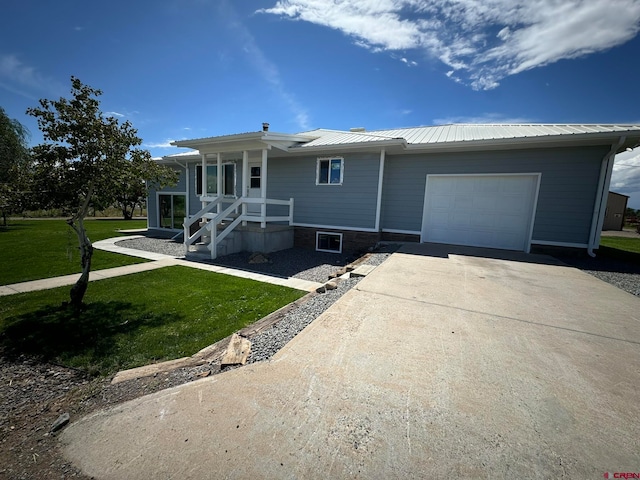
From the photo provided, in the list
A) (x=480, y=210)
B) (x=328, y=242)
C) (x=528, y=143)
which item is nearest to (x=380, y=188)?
(x=328, y=242)

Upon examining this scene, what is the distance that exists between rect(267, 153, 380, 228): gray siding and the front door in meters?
0.44

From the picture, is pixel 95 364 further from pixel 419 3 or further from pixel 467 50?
pixel 467 50

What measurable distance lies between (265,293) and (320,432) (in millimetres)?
3826

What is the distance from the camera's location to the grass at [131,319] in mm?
3129

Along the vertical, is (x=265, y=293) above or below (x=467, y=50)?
below

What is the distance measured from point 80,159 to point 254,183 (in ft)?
23.1

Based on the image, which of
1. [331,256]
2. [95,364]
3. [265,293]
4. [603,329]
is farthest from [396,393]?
[331,256]

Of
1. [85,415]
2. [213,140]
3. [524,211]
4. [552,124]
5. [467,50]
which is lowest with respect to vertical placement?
[85,415]

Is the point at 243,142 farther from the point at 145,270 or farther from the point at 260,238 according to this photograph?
the point at 145,270

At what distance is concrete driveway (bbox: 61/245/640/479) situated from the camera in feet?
4.64

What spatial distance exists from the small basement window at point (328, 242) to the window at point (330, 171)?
195 cm

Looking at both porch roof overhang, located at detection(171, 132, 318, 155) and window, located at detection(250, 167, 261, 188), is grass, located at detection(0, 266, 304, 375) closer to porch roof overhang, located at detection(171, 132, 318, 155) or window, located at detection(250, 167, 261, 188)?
porch roof overhang, located at detection(171, 132, 318, 155)

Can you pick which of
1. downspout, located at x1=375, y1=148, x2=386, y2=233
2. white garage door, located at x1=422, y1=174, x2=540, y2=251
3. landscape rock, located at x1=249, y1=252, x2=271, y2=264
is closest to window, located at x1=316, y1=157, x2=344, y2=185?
downspout, located at x1=375, y1=148, x2=386, y2=233

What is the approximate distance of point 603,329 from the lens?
3.07 m
